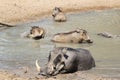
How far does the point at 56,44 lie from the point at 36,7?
8.42 meters

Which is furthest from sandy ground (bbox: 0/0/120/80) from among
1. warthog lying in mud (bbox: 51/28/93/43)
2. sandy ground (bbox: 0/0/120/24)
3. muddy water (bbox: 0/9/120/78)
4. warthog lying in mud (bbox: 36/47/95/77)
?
warthog lying in mud (bbox: 36/47/95/77)

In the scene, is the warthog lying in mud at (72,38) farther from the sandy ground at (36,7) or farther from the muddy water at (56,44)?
the sandy ground at (36,7)

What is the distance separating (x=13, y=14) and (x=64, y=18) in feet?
8.47

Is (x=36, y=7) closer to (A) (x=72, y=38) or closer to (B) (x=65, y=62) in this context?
(A) (x=72, y=38)

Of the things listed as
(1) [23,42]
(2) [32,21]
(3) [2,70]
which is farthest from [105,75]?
(2) [32,21]

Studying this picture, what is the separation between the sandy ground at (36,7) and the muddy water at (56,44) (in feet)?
3.41

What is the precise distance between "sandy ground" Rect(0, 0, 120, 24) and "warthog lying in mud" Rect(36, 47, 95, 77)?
7958mm

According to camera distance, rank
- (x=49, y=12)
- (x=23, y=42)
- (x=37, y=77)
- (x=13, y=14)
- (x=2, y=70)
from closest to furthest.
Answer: (x=37, y=77) < (x=2, y=70) < (x=23, y=42) < (x=13, y=14) < (x=49, y=12)

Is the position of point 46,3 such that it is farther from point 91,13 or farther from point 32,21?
point 32,21

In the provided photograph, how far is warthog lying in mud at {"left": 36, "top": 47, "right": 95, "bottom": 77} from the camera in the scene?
866cm

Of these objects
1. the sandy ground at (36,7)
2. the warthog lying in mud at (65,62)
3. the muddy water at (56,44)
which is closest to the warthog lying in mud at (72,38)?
the muddy water at (56,44)

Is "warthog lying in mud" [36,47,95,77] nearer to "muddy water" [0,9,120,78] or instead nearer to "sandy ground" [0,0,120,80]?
"muddy water" [0,9,120,78]

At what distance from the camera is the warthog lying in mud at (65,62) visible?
866 cm

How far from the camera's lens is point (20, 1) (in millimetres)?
22062
